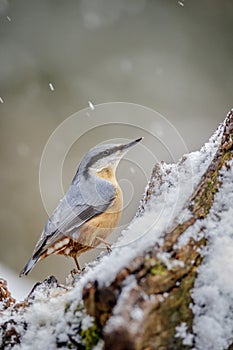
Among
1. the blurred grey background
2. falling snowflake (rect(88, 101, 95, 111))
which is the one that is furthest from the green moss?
the blurred grey background

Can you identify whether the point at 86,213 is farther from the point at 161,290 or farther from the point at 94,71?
the point at 94,71

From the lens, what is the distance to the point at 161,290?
124 centimetres

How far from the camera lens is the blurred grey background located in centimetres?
685

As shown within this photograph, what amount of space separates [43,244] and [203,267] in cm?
151

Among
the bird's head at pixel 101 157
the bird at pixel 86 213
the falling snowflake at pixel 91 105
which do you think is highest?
the falling snowflake at pixel 91 105

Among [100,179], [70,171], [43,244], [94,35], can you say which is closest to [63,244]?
[43,244]

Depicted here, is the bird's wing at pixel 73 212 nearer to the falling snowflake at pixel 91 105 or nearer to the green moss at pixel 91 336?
the green moss at pixel 91 336

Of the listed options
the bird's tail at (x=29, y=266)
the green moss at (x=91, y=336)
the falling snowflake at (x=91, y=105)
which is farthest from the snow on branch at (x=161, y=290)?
the falling snowflake at (x=91, y=105)

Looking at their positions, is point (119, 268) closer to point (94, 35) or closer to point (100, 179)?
point (100, 179)

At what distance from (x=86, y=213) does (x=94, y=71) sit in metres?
5.11

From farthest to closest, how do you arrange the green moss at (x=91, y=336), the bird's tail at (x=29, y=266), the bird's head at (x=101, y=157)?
the bird's head at (x=101, y=157)
the bird's tail at (x=29, y=266)
the green moss at (x=91, y=336)

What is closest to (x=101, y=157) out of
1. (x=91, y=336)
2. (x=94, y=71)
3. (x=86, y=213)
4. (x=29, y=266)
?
(x=86, y=213)

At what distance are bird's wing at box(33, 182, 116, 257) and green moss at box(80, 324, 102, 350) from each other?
1.40 metres

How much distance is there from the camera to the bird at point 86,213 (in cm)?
274
